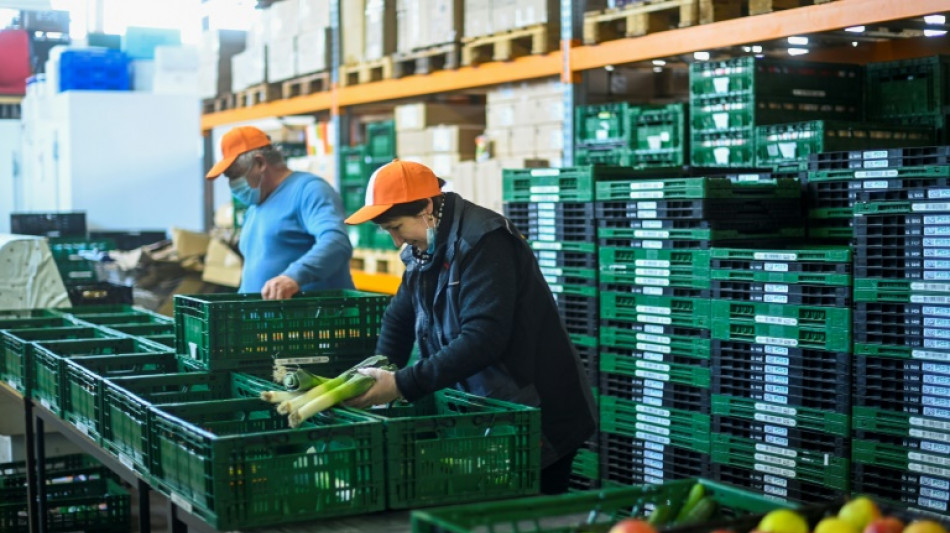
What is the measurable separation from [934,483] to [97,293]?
6.18 m

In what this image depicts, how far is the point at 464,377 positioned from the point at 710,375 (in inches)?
74.6

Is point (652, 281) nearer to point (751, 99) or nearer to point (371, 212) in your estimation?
point (751, 99)

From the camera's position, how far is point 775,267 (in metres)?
4.82

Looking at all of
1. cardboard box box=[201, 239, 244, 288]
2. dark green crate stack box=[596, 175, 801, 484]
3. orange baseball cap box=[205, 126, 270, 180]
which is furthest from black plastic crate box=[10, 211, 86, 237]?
dark green crate stack box=[596, 175, 801, 484]

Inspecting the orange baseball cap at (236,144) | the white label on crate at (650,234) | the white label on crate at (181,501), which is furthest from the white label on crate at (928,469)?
the orange baseball cap at (236,144)

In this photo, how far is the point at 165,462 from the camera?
3193 mm

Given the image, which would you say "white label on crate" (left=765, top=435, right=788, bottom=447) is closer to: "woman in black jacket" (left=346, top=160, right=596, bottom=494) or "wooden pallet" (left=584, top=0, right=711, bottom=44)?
"woman in black jacket" (left=346, top=160, right=596, bottom=494)

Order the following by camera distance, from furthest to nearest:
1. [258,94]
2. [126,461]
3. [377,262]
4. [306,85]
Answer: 1. [258,94]
2. [306,85]
3. [377,262]
4. [126,461]

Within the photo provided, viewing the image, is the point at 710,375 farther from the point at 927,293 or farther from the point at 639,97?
the point at 639,97

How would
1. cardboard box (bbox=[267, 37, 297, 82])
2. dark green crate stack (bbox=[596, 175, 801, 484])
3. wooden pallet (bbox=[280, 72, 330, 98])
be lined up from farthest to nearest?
cardboard box (bbox=[267, 37, 297, 82]) → wooden pallet (bbox=[280, 72, 330, 98]) → dark green crate stack (bbox=[596, 175, 801, 484])

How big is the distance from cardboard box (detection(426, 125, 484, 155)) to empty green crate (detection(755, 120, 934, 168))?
281cm

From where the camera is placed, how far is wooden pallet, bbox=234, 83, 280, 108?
10.5 meters

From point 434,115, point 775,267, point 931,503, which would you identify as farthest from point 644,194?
point 434,115

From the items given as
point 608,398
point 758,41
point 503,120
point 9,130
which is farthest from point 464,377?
point 9,130
